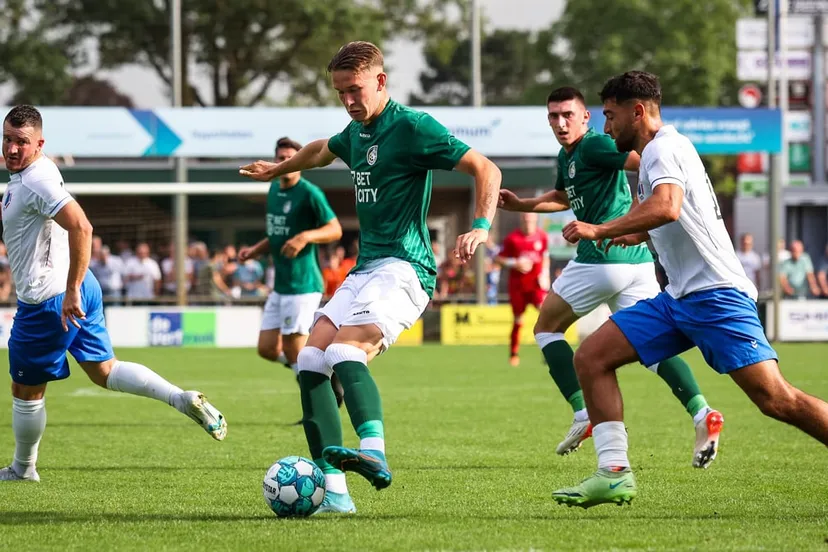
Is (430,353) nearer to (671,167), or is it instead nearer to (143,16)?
(671,167)

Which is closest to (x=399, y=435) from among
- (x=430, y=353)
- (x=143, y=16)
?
(x=430, y=353)

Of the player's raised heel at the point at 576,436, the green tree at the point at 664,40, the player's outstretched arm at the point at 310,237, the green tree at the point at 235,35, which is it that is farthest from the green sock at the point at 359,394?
the green tree at the point at 664,40

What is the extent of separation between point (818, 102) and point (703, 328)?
1561 inches

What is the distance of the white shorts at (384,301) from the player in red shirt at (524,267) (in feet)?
39.8

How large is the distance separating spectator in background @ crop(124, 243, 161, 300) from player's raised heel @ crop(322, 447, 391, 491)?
19.4 meters

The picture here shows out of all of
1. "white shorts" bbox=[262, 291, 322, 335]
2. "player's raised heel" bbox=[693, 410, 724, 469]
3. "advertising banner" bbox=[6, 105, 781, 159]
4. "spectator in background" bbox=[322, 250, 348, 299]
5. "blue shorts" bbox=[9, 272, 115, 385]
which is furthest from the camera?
"advertising banner" bbox=[6, 105, 781, 159]

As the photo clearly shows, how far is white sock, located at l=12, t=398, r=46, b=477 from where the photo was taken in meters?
7.32

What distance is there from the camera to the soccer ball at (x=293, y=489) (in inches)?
234

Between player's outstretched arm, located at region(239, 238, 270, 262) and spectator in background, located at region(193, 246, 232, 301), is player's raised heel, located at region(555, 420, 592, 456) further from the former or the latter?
spectator in background, located at region(193, 246, 232, 301)

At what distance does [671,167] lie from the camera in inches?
224

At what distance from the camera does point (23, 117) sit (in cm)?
698

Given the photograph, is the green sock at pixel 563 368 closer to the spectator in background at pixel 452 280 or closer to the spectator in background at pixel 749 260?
the spectator in background at pixel 452 280

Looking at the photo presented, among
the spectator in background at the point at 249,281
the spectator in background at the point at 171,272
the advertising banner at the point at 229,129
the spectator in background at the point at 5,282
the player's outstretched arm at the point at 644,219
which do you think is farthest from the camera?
the spectator in background at the point at 171,272

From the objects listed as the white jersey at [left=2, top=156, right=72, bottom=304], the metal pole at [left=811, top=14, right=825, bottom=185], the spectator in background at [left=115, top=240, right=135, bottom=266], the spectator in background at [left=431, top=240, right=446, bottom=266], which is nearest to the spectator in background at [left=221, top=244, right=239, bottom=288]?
the spectator in background at [left=115, top=240, right=135, bottom=266]
